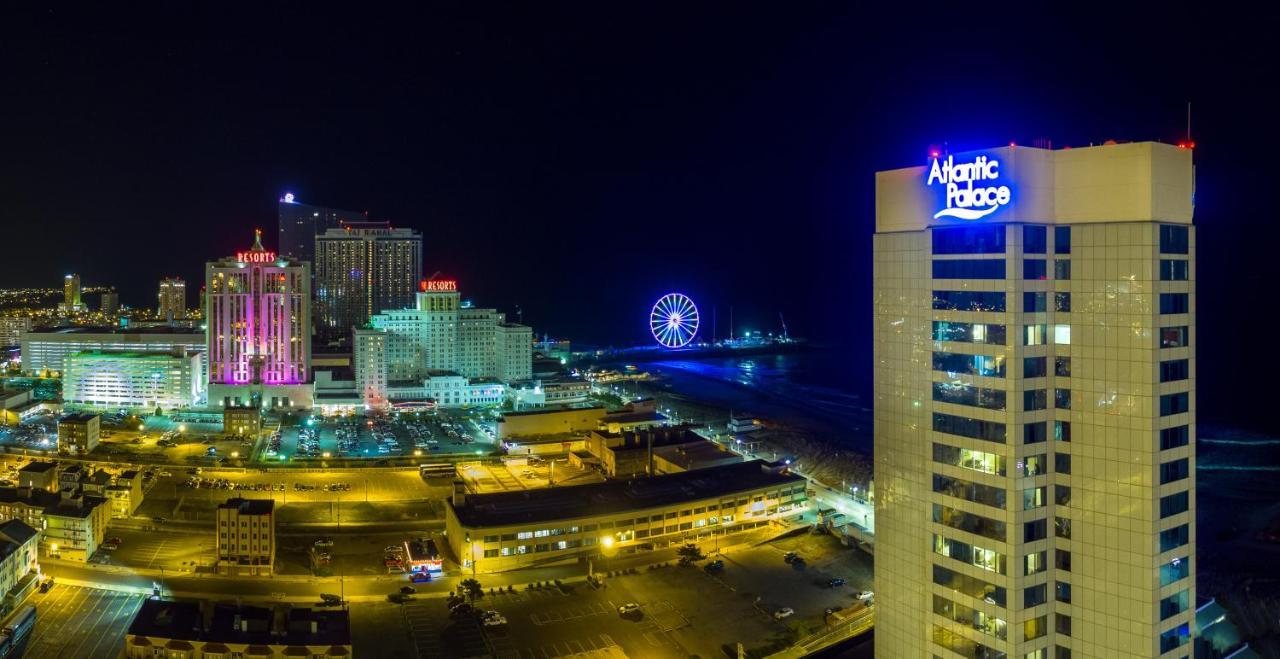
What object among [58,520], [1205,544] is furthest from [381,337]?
[1205,544]

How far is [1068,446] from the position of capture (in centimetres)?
993

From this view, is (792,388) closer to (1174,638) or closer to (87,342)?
(87,342)

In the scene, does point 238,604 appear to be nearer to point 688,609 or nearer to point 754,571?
point 688,609

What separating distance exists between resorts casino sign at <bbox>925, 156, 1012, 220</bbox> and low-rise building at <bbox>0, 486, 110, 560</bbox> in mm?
22481

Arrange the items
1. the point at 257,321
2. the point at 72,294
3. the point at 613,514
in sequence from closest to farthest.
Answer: the point at 613,514, the point at 257,321, the point at 72,294

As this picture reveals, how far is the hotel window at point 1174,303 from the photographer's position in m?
9.55

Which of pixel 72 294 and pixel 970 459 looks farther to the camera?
pixel 72 294

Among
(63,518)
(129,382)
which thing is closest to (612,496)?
(63,518)

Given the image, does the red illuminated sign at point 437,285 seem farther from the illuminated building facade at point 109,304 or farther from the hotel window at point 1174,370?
the illuminated building facade at point 109,304

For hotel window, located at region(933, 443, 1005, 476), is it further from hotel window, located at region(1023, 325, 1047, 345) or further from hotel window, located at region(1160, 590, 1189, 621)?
hotel window, located at region(1160, 590, 1189, 621)

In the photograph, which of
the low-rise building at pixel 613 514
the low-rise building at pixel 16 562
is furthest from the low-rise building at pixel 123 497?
the low-rise building at pixel 613 514

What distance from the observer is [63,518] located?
909 inches

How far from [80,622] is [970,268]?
19.0 meters

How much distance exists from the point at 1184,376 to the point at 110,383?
50.4 m
